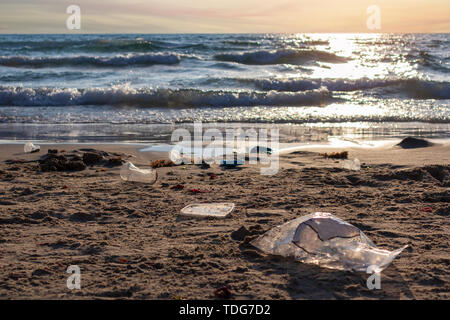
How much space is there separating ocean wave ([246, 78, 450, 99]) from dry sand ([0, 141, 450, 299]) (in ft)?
27.7

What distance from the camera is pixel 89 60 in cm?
1978

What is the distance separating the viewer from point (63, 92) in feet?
38.4

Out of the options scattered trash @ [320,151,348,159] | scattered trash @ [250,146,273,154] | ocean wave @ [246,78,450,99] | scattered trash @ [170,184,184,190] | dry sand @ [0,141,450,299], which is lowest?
dry sand @ [0,141,450,299]

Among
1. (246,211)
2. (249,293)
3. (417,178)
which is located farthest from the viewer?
(417,178)

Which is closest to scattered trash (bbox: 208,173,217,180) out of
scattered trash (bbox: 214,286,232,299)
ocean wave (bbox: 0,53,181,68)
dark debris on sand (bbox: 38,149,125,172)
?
dark debris on sand (bbox: 38,149,125,172)

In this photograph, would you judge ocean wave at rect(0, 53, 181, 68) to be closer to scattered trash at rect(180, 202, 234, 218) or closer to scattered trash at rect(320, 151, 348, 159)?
scattered trash at rect(320, 151, 348, 159)

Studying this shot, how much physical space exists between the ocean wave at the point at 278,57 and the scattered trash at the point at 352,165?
16.2 metres

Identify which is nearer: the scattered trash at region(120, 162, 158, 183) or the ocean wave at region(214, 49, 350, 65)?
the scattered trash at region(120, 162, 158, 183)

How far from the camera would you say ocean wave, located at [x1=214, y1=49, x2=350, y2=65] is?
21312mm

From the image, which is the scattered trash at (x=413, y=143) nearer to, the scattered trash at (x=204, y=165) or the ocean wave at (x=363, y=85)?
the scattered trash at (x=204, y=165)

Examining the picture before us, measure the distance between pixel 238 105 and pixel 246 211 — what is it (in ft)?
26.3

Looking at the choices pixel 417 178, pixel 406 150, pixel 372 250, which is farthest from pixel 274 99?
pixel 372 250

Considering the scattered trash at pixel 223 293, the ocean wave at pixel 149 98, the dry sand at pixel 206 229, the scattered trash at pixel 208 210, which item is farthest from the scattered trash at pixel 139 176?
the ocean wave at pixel 149 98
